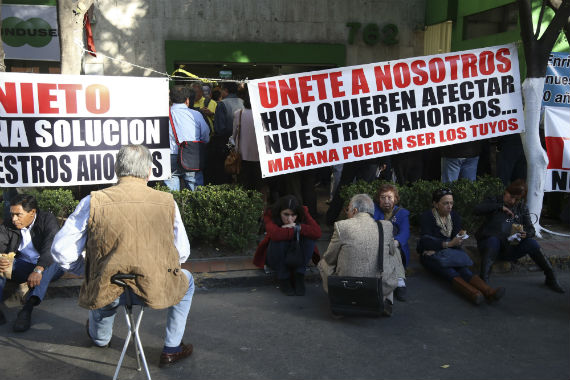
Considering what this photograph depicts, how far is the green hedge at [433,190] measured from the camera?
7.14 m

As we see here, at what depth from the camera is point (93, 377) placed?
4066 millimetres

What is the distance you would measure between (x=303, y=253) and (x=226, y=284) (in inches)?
35.1

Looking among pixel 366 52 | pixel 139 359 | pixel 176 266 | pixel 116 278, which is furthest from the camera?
pixel 366 52

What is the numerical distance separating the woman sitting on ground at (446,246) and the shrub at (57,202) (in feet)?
13.0

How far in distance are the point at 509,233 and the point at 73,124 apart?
487 centimetres

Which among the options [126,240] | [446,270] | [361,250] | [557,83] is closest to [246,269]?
[361,250]

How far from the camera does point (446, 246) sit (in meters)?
5.95

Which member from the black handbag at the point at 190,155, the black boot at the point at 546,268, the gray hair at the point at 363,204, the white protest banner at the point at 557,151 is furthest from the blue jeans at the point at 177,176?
the white protest banner at the point at 557,151

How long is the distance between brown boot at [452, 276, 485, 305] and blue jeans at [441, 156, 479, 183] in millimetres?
2355

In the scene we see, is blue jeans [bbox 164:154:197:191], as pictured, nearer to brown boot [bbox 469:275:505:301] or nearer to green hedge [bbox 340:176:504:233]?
green hedge [bbox 340:176:504:233]

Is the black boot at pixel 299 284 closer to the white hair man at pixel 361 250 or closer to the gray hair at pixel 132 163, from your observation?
the white hair man at pixel 361 250

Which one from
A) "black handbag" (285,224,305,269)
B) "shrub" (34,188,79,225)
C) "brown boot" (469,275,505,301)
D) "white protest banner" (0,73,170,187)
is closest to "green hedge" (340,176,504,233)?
"black handbag" (285,224,305,269)

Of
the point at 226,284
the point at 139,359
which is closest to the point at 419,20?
the point at 226,284

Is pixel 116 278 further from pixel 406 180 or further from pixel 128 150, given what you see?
pixel 406 180
